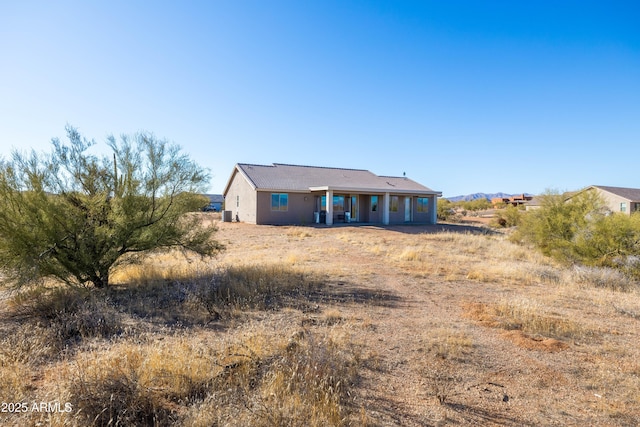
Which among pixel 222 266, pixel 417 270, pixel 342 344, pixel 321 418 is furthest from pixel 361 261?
pixel 321 418

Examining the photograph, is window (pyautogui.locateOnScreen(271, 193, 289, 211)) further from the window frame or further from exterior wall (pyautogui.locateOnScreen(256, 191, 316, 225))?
the window frame

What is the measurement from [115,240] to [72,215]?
3.04 ft

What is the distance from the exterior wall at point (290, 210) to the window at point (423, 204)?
987 centimetres

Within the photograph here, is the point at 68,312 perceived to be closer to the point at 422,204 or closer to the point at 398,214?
the point at 398,214

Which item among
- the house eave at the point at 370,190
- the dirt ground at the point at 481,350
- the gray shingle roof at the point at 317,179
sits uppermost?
the gray shingle roof at the point at 317,179

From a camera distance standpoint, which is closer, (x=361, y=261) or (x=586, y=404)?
(x=586, y=404)

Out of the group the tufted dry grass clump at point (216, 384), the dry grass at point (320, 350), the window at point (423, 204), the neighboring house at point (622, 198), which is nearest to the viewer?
the tufted dry grass clump at point (216, 384)

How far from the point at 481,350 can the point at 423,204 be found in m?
27.2

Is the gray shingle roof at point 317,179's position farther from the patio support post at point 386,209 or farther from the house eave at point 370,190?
the patio support post at point 386,209

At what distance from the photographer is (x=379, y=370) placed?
4332 millimetres

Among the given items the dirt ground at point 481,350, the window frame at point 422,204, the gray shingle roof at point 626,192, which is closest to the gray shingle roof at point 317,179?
the window frame at point 422,204

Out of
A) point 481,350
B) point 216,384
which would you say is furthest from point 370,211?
point 216,384

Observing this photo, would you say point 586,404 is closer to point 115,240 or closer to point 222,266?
point 115,240

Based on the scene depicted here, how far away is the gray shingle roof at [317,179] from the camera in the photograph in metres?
26.4
